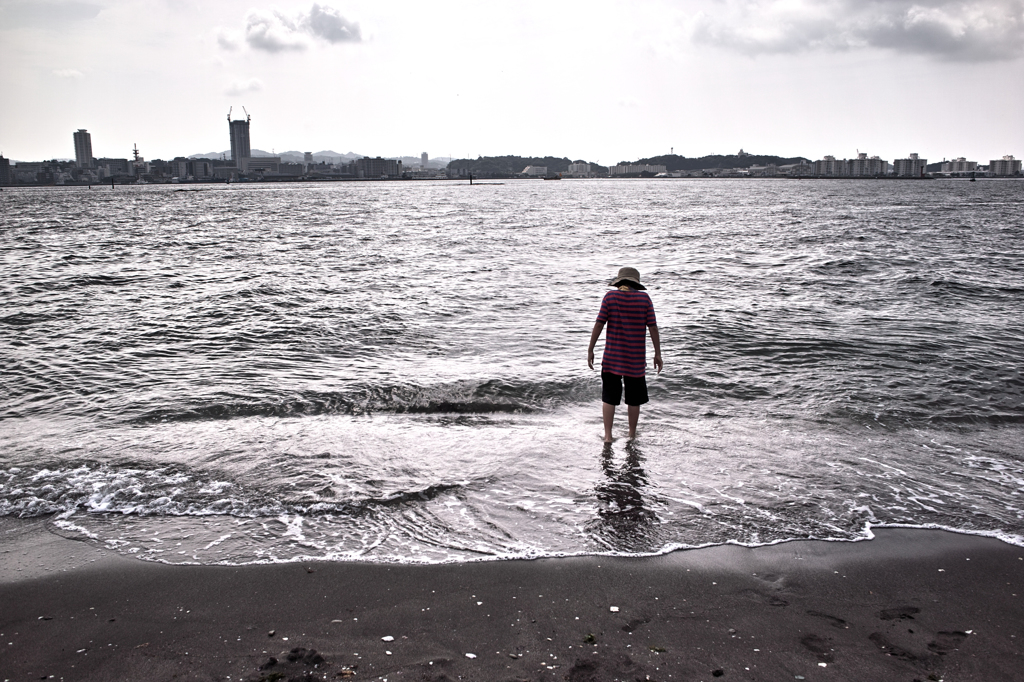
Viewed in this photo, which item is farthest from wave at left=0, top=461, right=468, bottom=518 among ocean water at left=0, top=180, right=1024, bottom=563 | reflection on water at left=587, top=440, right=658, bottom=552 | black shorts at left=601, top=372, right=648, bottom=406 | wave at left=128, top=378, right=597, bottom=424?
black shorts at left=601, top=372, right=648, bottom=406

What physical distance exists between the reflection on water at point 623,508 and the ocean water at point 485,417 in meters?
0.03

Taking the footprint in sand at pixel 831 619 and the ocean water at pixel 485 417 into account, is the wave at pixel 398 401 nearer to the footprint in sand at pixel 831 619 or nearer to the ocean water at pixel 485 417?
the ocean water at pixel 485 417

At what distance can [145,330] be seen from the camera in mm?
14188

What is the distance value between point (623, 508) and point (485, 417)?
10.4 feet

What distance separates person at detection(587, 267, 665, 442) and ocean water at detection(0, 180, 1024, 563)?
61 cm

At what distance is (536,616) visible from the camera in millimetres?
4246

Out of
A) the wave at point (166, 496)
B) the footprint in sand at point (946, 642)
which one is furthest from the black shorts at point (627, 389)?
the footprint in sand at point (946, 642)

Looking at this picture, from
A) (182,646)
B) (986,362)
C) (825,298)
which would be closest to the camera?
(182,646)

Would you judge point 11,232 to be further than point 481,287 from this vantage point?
Yes

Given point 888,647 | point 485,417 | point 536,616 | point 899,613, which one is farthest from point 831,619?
point 485,417

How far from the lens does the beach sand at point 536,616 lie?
3768mm

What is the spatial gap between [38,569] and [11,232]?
49.3 metres

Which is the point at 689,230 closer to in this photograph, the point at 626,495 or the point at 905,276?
the point at 905,276

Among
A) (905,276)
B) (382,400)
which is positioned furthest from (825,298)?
(382,400)
